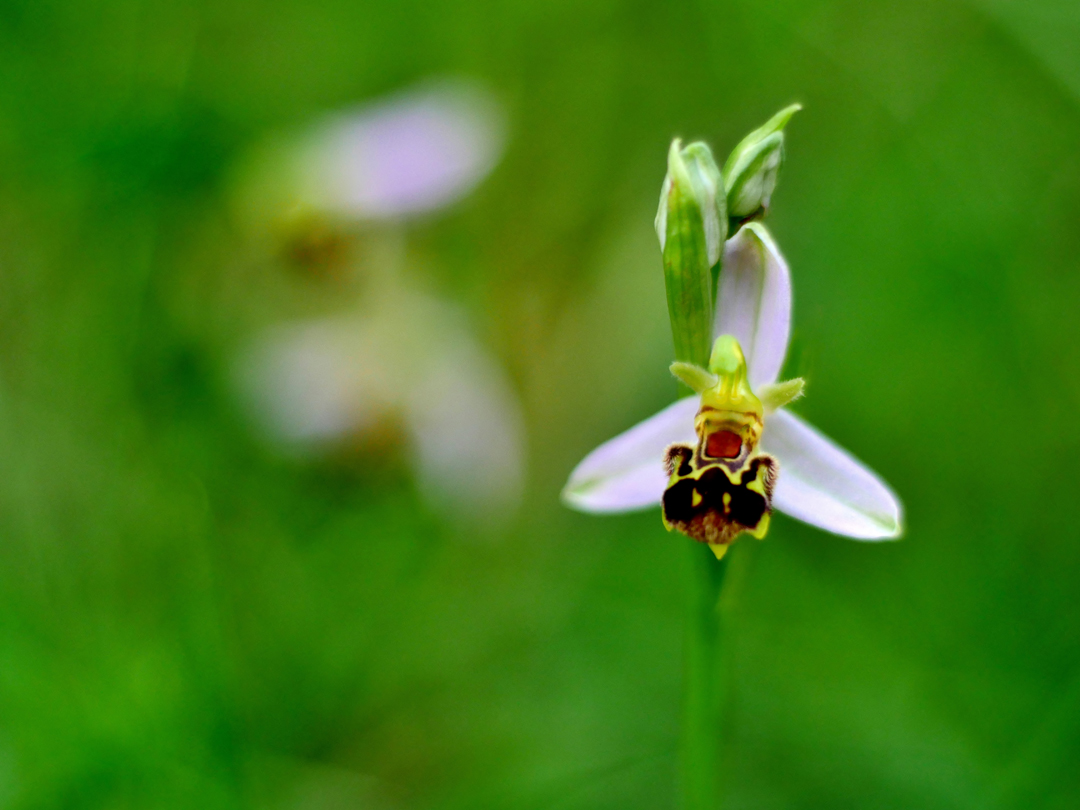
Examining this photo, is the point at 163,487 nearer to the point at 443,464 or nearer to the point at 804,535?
the point at 443,464

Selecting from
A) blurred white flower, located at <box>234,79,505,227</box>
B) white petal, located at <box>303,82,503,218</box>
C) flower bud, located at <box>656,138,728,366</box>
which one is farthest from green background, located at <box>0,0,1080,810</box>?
flower bud, located at <box>656,138,728,366</box>

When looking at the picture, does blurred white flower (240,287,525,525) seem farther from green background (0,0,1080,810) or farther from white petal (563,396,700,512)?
white petal (563,396,700,512)

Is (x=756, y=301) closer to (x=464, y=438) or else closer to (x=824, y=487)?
(x=824, y=487)

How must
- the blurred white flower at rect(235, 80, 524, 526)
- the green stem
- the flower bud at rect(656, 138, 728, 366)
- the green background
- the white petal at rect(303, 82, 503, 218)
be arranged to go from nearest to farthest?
1. the flower bud at rect(656, 138, 728, 366)
2. the green stem
3. the green background
4. the white petal at rect(303, 82, 503, 218)
5. the blurred white flower at rect(235, 80, 524, 526)

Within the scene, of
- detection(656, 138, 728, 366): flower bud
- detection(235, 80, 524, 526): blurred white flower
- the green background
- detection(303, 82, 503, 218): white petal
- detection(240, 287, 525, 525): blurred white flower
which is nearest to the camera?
detection(656, 138, 728, 366): flower bud

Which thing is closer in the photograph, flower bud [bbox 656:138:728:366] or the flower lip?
flower bud [bbox 656:138:728:366]

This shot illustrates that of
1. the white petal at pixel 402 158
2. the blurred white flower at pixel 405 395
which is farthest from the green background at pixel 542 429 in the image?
the white petal at pixel 402 158

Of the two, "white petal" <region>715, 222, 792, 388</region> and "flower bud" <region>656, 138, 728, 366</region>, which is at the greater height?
"white petal" <region>715, 222, 792, 388</region>

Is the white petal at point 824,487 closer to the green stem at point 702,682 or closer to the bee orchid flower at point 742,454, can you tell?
the bee orchid flower at point 742,454
